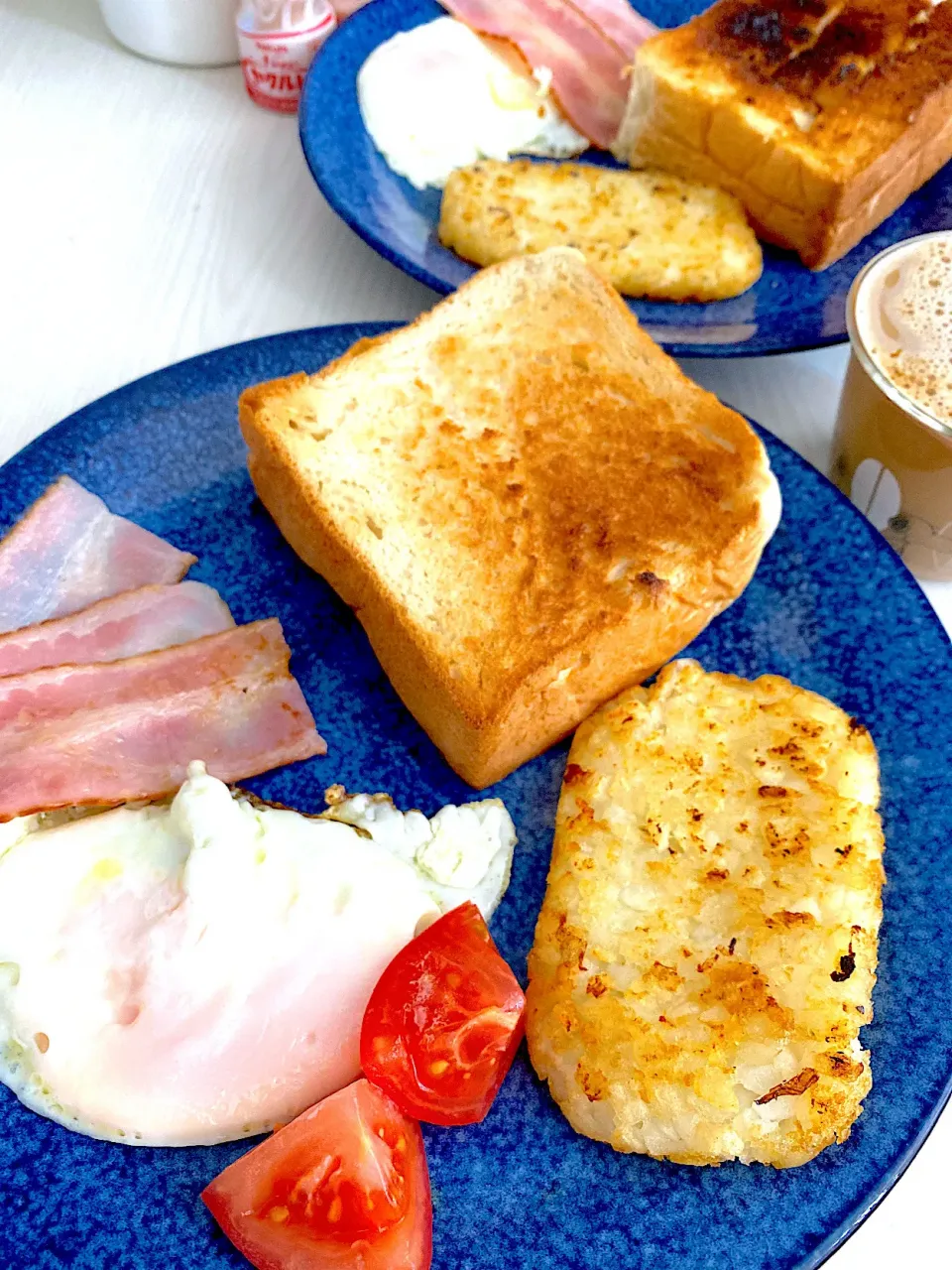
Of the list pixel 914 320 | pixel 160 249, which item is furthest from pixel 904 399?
pixel 160 249

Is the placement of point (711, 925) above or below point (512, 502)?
below

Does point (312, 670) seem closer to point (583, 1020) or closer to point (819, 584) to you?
point (583, 1020)

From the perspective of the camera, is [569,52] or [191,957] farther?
[569,52]

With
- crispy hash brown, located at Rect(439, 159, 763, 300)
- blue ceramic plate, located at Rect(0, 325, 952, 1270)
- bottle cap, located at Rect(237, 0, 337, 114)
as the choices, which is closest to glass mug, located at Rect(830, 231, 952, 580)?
blue ceramic plate, located at Rect(0, 325, 952, 1270)

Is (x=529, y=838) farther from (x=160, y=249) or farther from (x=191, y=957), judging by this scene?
(x=160, y=249)

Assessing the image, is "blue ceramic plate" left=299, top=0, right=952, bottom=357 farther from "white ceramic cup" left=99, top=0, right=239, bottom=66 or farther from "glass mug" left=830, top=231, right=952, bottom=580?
"white ceramic cup" left=99, top=0, right=239, bottom=66
